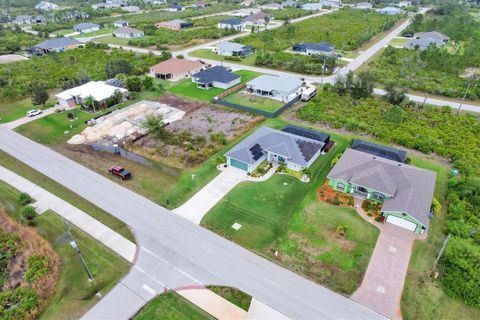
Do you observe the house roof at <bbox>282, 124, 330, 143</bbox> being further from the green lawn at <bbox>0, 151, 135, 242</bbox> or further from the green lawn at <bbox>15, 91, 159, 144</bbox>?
the green lawn at <bbox>15, 91, 159, 144</bbox>

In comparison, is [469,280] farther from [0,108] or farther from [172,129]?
[0,108]

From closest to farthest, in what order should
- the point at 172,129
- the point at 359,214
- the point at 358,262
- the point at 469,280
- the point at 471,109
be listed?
the point at 469,280, the point at 358,262, the point at 359,214, the point at 172,129, the point at 471,109

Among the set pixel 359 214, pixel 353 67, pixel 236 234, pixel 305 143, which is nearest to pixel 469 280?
pixel 359 214

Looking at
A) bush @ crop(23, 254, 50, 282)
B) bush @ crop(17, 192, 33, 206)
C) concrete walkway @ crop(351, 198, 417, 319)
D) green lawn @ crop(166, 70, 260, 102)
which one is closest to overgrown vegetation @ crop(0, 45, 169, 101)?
green lawn @ crop(166, 70, 260, 102)

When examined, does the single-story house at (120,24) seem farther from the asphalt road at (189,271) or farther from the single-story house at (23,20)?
the asphalt road at (189,271)

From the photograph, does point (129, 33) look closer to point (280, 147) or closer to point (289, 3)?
point (280, 147)

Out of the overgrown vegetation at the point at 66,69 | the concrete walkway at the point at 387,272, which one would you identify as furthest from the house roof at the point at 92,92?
the concrete walkway at the point at 387,272
